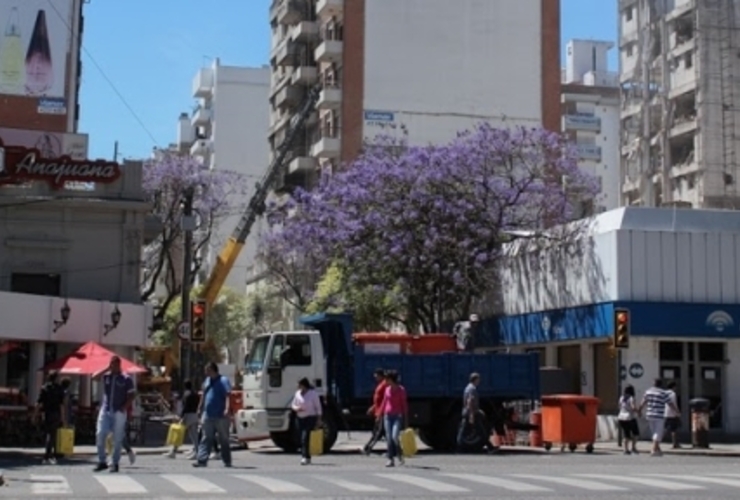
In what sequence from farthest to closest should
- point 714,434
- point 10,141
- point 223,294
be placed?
point 223,294, point 10,141, point 714,434

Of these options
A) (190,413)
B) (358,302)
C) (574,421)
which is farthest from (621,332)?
(358,302)

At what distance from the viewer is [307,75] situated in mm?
73250

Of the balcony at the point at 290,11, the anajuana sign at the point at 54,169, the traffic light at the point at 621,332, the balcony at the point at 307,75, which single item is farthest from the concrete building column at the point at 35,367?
the balcony at the point at 290,11

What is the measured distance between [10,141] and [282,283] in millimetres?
18179

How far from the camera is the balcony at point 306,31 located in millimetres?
73250

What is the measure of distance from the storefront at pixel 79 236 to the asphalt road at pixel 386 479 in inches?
573

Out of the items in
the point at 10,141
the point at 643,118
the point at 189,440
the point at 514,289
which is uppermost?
the point at 643,118

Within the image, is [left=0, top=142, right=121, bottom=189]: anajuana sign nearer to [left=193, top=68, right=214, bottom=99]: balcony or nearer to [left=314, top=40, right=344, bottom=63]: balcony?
[left=314, top=40, right=344, bottom=63]: balcony

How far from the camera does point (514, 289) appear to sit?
43438mm

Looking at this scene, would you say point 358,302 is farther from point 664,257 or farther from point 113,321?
point 664,257

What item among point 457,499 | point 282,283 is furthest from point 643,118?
point 457,499

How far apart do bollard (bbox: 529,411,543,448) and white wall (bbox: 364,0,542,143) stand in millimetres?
37488

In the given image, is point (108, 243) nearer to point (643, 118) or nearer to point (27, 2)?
point (27, 2)

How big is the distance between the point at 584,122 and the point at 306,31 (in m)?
32.8
